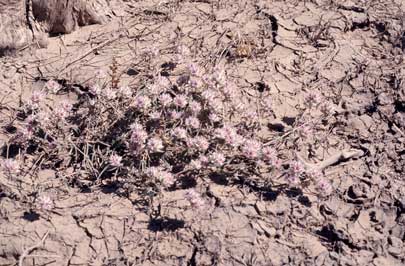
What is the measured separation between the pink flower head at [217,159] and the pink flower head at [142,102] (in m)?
0.65

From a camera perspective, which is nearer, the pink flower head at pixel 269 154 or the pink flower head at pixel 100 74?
the pink flower head at pixel 269 154

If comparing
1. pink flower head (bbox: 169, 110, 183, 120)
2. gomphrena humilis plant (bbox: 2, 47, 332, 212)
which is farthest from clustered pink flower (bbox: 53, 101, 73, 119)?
pink flower head (bbox: 169, 110, 183, 120)

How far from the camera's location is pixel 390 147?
4.09 m

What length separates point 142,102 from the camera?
3.95 m

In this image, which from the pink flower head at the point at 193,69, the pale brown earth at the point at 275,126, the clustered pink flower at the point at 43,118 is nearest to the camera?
the pale brown earth at the point at 275,126

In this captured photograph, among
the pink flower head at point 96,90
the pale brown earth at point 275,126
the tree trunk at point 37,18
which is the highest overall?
the tree trunk at point 37,18

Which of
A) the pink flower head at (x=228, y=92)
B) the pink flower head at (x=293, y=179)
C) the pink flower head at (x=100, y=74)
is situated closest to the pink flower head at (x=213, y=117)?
the pink flower head at (x=228, y=92)

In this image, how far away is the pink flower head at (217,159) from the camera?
3.69m

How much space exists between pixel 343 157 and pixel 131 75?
1.85 meters

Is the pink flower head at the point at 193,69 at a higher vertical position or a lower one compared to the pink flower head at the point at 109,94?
higher

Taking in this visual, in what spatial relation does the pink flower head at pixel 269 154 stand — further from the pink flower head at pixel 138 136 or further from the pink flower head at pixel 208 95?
the pink flower head at pixel 138 136

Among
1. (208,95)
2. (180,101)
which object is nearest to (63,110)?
(180,101)

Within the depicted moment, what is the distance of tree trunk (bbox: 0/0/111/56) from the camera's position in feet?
15.0

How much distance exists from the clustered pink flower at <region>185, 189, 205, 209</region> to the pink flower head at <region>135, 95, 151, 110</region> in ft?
2.62
